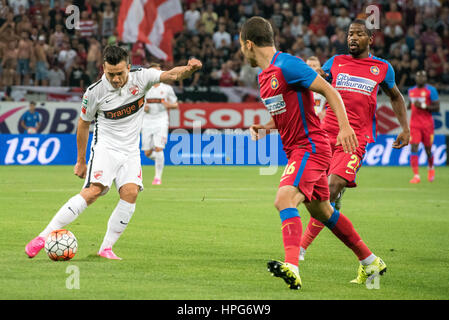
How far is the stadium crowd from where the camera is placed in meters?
24.0

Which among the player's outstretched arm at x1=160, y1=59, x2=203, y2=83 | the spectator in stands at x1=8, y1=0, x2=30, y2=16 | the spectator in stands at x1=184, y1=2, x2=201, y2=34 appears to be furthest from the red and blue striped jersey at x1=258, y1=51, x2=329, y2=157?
the spectator in stands at x1=184, y1=2, x2=201, y2=34

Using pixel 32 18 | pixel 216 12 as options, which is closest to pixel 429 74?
pixel 216 12

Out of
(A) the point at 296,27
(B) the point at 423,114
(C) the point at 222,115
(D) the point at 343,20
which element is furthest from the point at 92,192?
(D) the point at 343,20

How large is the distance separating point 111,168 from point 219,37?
19.6 meters

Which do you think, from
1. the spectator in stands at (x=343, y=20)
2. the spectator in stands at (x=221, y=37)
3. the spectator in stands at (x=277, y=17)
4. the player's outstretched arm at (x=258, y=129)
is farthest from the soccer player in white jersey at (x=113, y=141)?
the spectator in stands at (x=343, y=20)

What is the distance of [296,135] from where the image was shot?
6559 mm

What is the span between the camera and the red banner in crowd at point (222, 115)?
24.5 metres

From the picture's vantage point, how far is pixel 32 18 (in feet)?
83.4

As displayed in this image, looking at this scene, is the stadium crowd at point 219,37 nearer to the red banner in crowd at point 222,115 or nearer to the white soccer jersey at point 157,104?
the red banner in crowd at point 222,115

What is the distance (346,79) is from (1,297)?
14.1 ft

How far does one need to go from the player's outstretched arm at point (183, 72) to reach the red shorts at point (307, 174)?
4.53ft

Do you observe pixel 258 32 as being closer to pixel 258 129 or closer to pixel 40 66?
pixel 258 129

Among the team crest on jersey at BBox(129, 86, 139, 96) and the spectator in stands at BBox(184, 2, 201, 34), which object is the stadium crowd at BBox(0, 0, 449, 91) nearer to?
the spectator in stands at BBox(184, 2, 201, 34)

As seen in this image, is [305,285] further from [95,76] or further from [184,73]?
[95,76]
